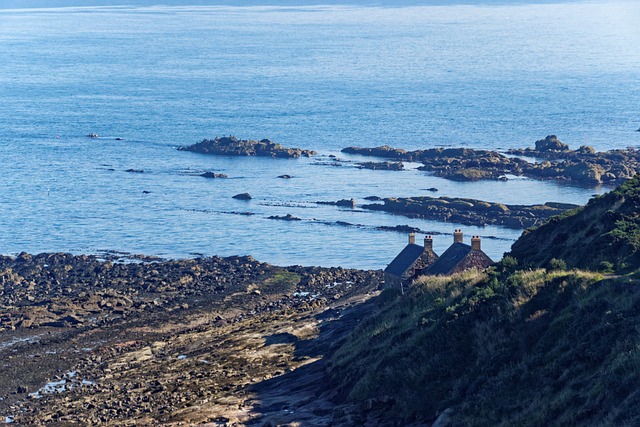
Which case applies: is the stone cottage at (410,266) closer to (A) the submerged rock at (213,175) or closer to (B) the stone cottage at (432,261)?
(B) the stone cottage at (432,261)

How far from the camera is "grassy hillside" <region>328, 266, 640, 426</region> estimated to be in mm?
24406

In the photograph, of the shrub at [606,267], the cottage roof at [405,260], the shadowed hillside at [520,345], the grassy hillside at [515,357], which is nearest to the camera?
the grassy hillside at [515,357]

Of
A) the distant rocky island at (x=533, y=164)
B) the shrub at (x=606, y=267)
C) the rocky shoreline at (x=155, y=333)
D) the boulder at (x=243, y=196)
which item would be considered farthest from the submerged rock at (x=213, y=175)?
the shrub at (x=606, y=267)

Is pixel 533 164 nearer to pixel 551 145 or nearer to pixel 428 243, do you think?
pixel 551 145

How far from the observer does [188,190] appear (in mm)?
96562

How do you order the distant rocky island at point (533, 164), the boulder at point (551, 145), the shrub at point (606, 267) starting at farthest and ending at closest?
the boulder at point (551, 145)
the distant rocky island at point (533, 164)
the shrub at point (606, 267)

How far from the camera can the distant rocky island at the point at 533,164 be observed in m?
96.1

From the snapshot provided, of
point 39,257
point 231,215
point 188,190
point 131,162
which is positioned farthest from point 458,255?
point 131,162

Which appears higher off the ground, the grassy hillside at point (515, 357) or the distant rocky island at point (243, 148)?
the grassy hillside at point (515, 357)

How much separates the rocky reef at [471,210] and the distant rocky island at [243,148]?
92.1ft

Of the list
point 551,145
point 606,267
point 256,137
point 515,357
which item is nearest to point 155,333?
point 606,267

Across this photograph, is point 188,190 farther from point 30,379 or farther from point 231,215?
point 30,379

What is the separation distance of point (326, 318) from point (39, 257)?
28.3 metres

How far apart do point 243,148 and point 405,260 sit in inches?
2741
